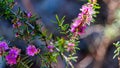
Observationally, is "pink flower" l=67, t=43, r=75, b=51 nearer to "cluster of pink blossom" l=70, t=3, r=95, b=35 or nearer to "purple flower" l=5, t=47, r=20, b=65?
"cluster of pink blossom" l=70, t=3, r=95, b=35

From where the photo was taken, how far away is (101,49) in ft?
9.84

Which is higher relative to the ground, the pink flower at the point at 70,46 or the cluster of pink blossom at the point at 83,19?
the cluster of pink blossom at the point at 83,19

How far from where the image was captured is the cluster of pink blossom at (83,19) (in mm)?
1028

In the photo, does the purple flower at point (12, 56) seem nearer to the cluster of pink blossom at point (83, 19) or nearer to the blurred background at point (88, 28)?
the cluster of pink blossom at point (83, 19)

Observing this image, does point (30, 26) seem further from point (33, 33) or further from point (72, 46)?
point (72, 46)

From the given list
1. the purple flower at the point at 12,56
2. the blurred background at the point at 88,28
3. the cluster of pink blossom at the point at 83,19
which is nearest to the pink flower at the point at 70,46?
the cluster of pink blossom at the point at 83,19

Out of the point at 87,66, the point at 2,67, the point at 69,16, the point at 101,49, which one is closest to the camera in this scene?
the point at 2,67

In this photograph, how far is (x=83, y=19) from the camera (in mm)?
1030

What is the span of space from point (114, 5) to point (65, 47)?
190 cm

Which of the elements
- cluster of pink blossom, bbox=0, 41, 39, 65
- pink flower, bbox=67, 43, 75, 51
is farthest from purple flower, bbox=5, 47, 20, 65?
pink flower, bbox=67, 43, 75, 51

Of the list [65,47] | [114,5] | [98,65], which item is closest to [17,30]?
[65,47]

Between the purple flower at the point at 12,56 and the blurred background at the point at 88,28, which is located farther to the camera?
the blurred background at the point at 88,28

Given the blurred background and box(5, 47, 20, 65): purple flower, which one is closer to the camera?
box(5, 47, 20, 65): purple flower

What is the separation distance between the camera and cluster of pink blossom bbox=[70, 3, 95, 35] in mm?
1028
